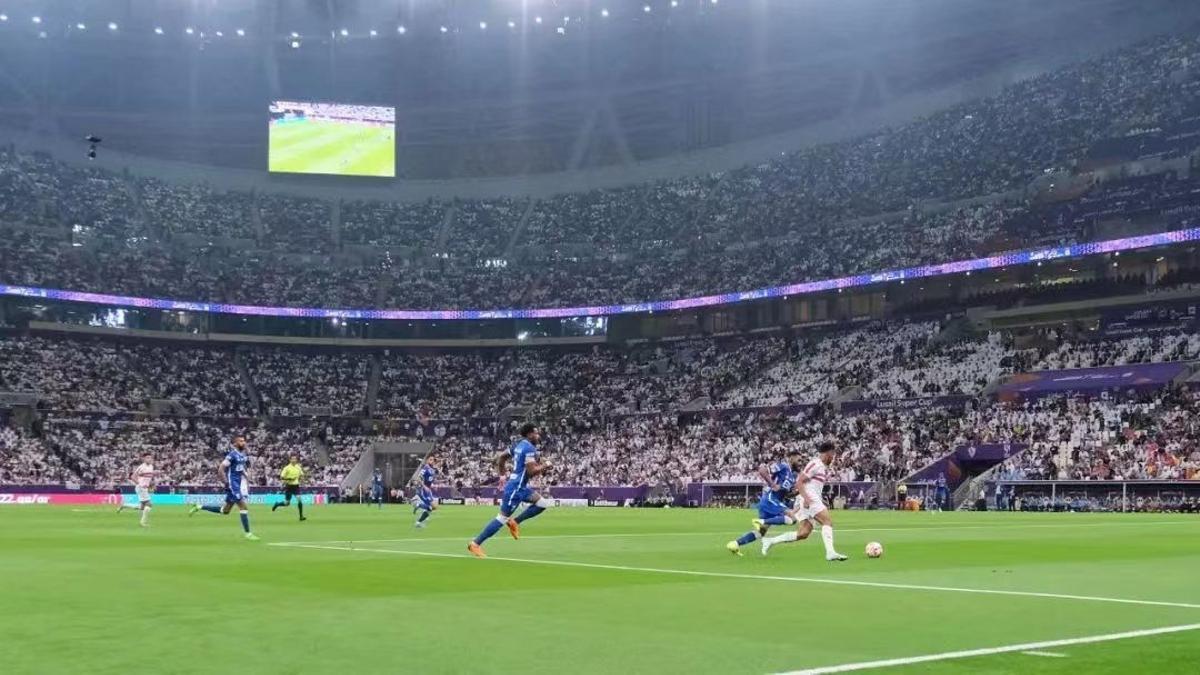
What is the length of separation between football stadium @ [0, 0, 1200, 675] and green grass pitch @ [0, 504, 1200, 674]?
34.3 ft

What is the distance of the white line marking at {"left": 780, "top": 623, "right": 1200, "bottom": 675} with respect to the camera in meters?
8.73

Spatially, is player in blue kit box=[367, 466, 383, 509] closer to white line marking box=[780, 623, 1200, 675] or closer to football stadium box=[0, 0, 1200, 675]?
football stadium box=[0, 0, 1200, 675]

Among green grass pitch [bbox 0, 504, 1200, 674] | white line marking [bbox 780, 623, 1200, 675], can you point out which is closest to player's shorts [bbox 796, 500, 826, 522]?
green grass pitch [bbox 0, 504, 1200, 674]

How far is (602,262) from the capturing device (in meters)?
102

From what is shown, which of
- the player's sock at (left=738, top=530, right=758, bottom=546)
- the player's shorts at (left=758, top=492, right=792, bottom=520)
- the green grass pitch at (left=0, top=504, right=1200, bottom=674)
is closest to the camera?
the green grass pitch at (left=0, top=504, right=1200, bottom=674)

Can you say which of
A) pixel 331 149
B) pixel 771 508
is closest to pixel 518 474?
pixel 771 508

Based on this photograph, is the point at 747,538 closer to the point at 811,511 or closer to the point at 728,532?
the point at 811,511

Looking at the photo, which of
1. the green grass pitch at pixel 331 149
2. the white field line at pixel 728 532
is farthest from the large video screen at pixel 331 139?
the white field line at pixel 728 532

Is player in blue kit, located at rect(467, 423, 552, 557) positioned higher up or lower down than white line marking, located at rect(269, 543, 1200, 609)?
higher up

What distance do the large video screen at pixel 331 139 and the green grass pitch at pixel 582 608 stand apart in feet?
266

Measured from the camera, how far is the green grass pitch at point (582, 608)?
9.21 m

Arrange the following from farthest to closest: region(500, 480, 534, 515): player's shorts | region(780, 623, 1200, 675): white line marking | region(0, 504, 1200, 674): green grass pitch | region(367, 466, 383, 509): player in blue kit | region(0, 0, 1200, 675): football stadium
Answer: region(367, 466, 383, 509): player in blue kit < region(0, 0, 1200, 675): football stadium < region(500, 480, 534, 515): player's shorts < region(0, 504, 1200, 674): green grass pitch < region(780, 623, 1200, 675): white line marking

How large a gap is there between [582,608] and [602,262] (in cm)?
8964

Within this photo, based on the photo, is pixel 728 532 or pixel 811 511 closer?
pixel 811 511
